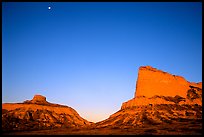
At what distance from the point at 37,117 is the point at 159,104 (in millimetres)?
41761

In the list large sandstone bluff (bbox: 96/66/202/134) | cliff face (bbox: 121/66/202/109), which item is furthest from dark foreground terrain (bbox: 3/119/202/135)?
cliff face (bbox: 121/66/202/109)

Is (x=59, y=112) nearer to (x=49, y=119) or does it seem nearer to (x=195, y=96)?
(x=49, y=119)

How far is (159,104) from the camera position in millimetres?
91875

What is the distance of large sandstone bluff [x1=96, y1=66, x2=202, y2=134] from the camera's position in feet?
255

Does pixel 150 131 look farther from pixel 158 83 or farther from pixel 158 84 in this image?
pixel 158 83

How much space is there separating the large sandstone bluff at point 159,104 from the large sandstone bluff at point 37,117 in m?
18.3

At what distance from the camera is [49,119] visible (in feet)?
338

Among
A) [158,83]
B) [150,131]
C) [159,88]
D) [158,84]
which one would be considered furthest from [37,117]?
[150,131]

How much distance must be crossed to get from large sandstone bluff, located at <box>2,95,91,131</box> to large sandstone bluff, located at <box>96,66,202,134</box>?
18.3 m

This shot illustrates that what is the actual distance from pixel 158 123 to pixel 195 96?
28.6m

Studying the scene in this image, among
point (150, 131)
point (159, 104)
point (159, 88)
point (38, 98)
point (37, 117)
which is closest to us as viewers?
point (150, 131)

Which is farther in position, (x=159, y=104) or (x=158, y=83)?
(x=158, y=83)

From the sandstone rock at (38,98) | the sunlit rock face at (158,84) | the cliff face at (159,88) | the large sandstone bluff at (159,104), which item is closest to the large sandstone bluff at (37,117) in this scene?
the sandstone rock at (38,98)

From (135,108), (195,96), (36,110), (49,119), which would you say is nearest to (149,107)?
(135,108)
